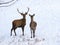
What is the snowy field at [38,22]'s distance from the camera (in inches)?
268

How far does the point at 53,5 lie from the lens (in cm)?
991

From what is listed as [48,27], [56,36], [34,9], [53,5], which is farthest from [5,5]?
[56,36]

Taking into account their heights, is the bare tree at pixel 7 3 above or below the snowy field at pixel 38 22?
above

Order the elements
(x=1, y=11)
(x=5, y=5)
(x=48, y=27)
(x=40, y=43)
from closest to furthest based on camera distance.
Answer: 1. (x=40, y=43)
2. (x=48, y=27)
3. (x=1, y=11)
4. (x=5, y=5)

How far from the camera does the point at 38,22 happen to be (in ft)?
26.7

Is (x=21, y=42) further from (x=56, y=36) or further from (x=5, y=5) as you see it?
(x=5, y=5)

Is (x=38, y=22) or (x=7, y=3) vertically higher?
(x=7, y=3)

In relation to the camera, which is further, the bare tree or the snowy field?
the bare tree

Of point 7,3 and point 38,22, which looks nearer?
point 38,22

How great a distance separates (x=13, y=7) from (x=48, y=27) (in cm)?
255

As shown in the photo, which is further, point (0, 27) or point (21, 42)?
point (0, 27)

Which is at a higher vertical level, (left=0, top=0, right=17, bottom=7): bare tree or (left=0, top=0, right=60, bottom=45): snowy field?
(left=0, top=0, right=17, bottom=7): bare tree

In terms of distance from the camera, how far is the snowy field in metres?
6.80

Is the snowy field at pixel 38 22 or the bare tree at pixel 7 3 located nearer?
the snowy field at pixel 38 22
